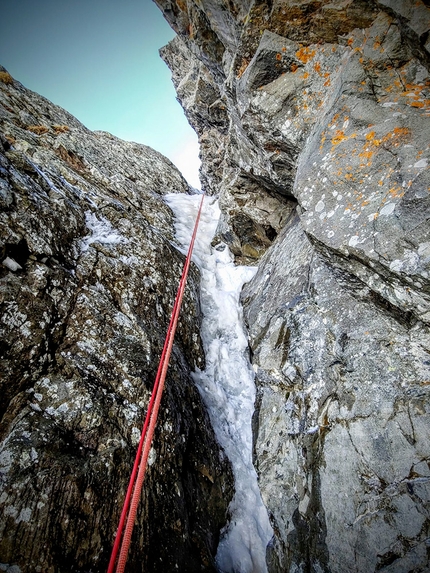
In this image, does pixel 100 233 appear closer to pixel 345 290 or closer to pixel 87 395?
pixel 87 395

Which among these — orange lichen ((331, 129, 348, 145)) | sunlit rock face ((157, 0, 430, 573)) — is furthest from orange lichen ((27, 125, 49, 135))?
orange lichen ((331, 129, 348, 145))

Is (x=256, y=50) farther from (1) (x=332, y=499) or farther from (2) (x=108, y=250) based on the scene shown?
(1) (x=332, y=499)

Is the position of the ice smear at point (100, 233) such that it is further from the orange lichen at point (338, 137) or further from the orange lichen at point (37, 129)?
the orange lichen at point (37, 129)

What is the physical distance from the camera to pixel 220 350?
7.41 meters

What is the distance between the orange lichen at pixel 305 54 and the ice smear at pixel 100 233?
626cm

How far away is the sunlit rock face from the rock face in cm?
175

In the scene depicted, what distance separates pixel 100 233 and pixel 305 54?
22.0ft

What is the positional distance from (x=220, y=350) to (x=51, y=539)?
495 centimetres

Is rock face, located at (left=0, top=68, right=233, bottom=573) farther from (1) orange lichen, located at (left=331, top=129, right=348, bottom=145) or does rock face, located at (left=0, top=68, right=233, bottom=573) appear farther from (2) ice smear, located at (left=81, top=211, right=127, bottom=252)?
(1) orange lichen, located at (left=331, top=129, right=348, bottom=145)

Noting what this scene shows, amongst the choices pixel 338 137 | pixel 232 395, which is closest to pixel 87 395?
pixel 232 395

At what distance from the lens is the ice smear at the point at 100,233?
6921mm

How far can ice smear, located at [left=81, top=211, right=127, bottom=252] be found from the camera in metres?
6.92

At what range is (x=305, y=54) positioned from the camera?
5.82m

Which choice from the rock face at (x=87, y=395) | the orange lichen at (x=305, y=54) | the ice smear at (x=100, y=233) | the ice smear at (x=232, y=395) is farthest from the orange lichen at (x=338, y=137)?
the ice smear at (x=100, y=233)
